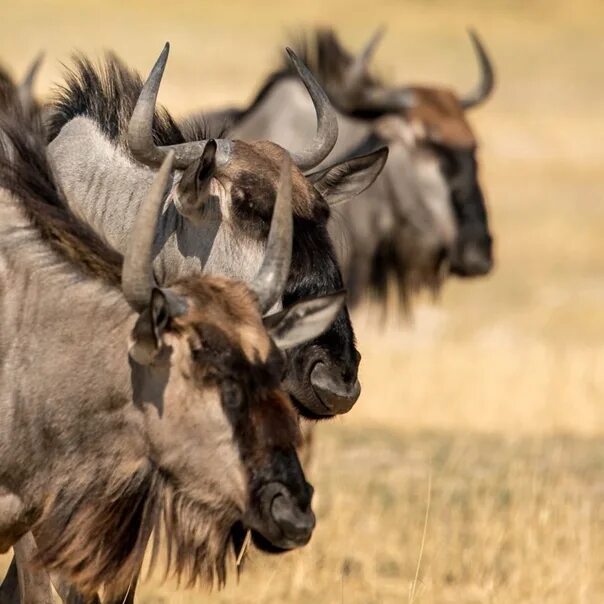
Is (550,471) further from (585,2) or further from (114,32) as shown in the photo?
(585,2)

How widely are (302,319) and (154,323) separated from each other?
505 mm

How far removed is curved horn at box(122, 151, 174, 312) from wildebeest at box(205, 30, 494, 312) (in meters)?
5.82

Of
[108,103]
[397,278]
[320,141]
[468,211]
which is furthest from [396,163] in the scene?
[108,103]

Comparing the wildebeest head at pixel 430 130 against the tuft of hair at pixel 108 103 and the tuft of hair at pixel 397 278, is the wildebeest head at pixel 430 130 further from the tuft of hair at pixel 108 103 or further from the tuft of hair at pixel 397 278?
the tuft of hair at pixel 108 103

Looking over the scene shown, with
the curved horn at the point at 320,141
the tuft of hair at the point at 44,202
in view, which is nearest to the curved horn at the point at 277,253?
the tuft of hair at the point at 44,202

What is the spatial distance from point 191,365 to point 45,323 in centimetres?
57

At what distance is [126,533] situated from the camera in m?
4.23

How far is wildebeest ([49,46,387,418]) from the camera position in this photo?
503cm

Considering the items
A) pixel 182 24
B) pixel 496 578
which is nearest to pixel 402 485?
pixel 496 578

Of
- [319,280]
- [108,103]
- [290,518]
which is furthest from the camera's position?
[108,103]

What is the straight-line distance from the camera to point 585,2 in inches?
1975

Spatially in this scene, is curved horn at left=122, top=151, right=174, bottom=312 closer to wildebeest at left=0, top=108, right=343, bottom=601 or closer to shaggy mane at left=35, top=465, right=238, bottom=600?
wildebeest at left=0, top=108, right=343, bottom=601

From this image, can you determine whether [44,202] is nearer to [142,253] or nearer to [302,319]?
[142,253]

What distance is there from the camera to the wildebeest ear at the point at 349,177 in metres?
6.02
